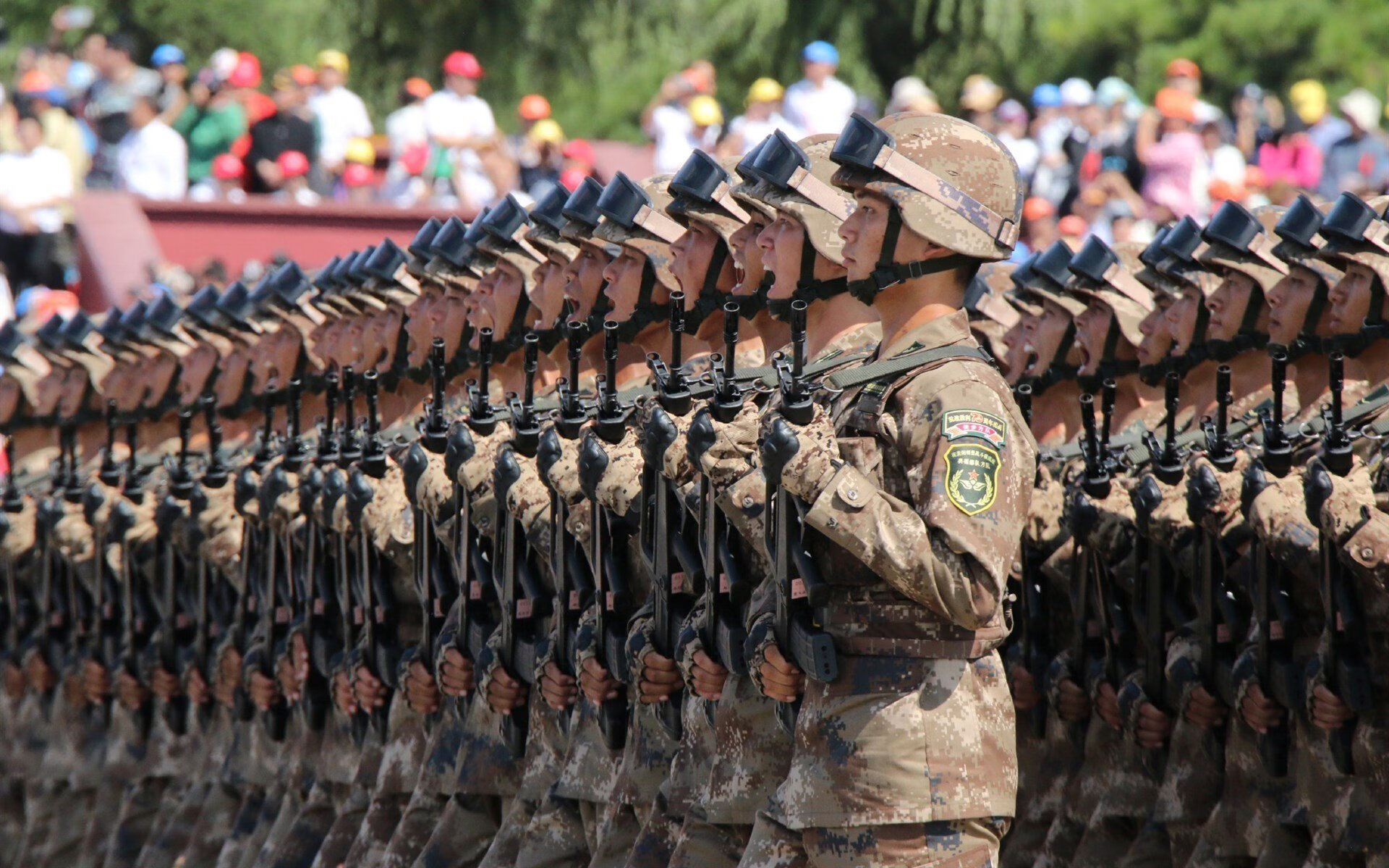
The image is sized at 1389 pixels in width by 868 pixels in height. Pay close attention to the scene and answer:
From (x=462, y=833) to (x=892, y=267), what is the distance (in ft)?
9.52

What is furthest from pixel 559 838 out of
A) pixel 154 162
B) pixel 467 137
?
pixel 154 162

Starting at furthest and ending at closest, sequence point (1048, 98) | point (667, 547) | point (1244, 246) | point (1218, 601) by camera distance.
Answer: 1. point (1048, 98)
2. point (1244, 246)
3. point (1218, 601)
4. point (667, 547)

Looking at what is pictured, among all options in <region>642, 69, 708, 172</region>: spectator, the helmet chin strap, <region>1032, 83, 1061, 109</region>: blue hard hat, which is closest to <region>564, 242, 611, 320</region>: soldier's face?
the helmet chin strap

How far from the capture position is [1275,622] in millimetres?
6457

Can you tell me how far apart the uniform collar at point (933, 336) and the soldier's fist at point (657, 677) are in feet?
4.27

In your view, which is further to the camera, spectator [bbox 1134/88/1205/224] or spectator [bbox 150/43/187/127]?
spectator [bbox 150/43/187/127]

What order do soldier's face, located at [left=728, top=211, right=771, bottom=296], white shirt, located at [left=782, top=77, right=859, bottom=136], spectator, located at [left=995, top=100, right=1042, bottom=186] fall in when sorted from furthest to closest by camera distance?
1. white shirt, located at [left=782, top=77, right=859, bottom=136]
2. spectator, located at [left=995, top=100, right=1042, bottom=186]
3. soldier's face, located at [left=728, top=211, right=771, bottom=296]

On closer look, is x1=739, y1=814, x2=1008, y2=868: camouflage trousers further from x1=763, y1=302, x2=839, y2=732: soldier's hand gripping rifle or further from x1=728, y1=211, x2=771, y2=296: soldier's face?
x1=728, y1=211, x2=771, y2=296: soldier's face

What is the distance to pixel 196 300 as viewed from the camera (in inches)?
444

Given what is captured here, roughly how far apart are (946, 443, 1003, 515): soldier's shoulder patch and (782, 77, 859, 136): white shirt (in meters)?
11.3

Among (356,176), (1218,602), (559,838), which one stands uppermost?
(1218,602)

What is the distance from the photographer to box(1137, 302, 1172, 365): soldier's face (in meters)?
7.90

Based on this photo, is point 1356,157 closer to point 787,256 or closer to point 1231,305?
point 1231,305

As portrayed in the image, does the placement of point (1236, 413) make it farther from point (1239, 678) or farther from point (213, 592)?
point (213, 592)
